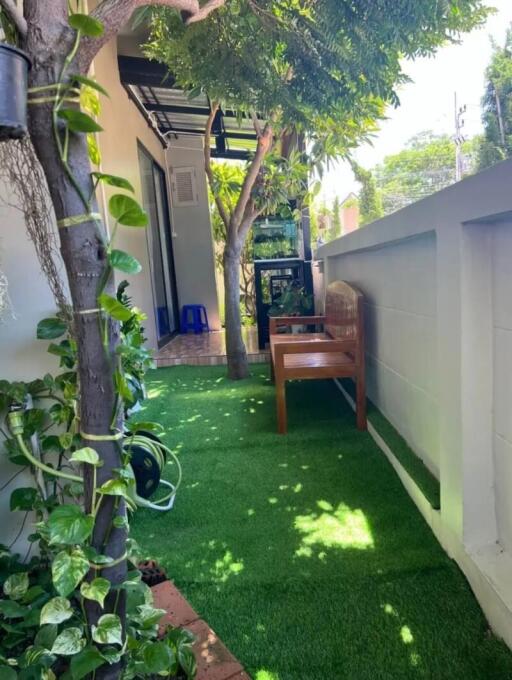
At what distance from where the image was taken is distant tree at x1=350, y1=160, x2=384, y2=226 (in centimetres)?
219

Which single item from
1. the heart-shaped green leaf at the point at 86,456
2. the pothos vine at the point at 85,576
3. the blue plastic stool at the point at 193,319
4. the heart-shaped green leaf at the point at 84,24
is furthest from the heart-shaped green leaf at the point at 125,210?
the blue plastic stool at the point at 193,319

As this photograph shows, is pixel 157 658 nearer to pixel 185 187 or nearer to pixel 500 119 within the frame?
pixel 500 119

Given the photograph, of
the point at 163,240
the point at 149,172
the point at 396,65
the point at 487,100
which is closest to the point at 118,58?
the point at 149,172

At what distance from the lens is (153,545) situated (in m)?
1.63

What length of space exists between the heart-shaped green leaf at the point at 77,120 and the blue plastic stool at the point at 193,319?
6.66 meters

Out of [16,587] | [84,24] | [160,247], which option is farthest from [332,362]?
[160,247]

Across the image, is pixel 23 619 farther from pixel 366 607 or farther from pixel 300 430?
pixel 300 430

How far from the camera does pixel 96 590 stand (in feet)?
2.53

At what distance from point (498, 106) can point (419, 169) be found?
1.74ft

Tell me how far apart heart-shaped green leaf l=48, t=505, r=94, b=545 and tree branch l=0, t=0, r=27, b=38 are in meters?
0.84

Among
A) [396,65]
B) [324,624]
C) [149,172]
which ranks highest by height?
[149,172]

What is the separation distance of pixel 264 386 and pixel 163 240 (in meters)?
3.99

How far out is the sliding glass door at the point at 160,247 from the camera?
5777 mm

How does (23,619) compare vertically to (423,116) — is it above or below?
below
